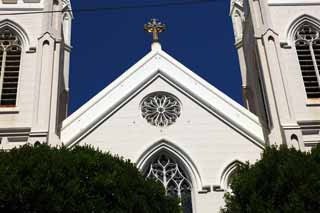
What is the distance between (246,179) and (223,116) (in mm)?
5534

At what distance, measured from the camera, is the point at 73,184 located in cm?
1551

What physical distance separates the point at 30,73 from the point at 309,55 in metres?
11.6

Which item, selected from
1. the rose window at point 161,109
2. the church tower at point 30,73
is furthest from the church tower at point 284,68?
the church tower at point 30,73

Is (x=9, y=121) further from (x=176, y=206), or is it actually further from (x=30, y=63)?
(x=176, y=206)

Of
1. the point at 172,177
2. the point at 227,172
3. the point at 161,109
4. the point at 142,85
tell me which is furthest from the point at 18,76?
the point at 227,172

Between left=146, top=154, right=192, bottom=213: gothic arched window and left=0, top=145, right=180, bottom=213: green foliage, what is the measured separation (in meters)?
3.67

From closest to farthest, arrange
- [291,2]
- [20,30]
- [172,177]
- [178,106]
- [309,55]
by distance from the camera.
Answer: [172,177] < [178,106] < [309,55] < [20,30] < [291,2]

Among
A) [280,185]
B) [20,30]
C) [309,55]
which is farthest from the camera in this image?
[20,30]

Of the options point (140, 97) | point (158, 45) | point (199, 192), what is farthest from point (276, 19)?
point (199, 192)

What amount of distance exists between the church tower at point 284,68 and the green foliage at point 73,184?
6.67 meters

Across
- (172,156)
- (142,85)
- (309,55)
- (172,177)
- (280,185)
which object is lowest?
(280,185)

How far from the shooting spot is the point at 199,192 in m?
20.3

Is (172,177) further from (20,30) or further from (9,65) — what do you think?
(20,30)

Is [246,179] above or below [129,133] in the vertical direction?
below
